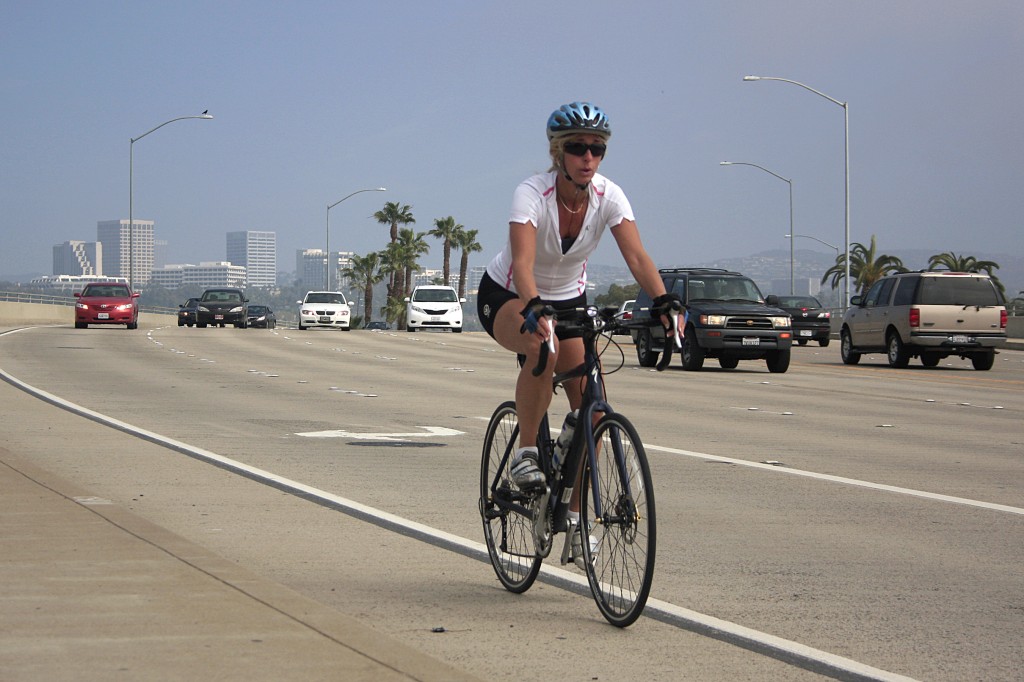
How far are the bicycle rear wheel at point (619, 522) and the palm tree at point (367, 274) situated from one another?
4365 inches

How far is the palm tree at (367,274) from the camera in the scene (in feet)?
397

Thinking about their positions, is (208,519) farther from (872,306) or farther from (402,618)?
(872,306)

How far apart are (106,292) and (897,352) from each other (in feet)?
88.7

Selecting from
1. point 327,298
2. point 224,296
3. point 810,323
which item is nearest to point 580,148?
point 810,323

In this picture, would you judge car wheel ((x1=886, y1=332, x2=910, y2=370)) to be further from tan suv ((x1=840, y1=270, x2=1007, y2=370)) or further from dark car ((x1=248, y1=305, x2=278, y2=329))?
dark car ((x1=248, y1=305, x2=278, y2=329))

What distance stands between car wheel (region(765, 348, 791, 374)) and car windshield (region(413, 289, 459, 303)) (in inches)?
964

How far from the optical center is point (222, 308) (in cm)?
5441

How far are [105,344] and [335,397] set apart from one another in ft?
54.8

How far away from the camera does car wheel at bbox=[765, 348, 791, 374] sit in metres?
26.0

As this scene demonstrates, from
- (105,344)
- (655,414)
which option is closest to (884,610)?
(655,414)

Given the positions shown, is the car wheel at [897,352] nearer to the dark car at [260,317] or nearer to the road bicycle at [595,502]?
the road bicycle at [595,502]

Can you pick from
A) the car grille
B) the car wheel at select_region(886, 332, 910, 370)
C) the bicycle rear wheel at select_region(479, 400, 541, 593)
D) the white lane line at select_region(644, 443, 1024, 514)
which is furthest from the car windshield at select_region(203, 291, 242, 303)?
the bicycle rear wheel at select_region(479, 400, 541, 593)

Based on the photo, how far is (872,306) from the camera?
2959cm

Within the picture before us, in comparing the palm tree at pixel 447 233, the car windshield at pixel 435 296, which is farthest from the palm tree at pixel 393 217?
the car windshield at pixel 435 296
